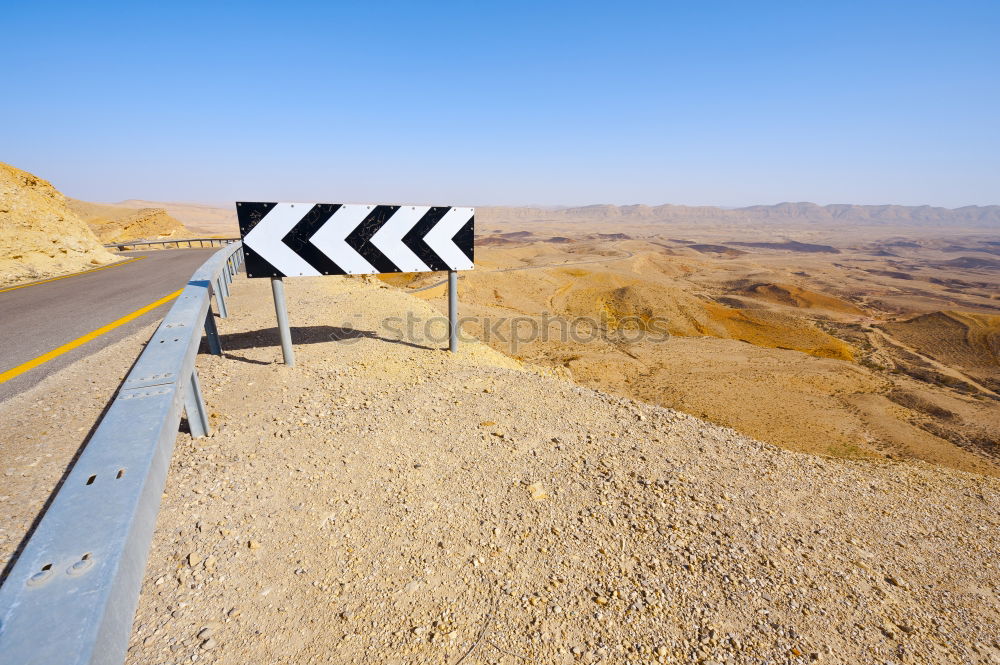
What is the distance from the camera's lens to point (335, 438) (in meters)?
3.55

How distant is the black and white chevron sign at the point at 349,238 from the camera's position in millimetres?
4934

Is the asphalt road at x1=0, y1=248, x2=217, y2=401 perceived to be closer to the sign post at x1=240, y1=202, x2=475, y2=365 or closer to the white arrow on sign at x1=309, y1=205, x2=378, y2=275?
the sign post at x1=240, y1=202, x2=475, y2=365

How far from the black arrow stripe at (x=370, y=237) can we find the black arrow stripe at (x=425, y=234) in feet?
1.13

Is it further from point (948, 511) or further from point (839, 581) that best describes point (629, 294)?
point (839, 581)

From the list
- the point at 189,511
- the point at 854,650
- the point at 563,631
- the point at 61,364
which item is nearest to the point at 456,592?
the point at 563,631

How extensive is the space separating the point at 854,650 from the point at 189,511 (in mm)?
3754

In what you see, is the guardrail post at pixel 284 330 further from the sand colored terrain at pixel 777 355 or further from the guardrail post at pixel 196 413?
the sand colored terrain at pixel 777 355

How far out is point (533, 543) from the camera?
2.60 meters

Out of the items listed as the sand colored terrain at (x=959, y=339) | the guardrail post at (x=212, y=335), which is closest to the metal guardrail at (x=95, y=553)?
the guardrail post at (x=212, y=335)

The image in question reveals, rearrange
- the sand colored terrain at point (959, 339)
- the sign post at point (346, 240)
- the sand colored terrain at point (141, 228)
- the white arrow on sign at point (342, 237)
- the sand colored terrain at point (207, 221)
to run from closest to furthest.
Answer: the sign post at point (346, 240) < the white arrow on sign at point (342, 237) < the sand colored terrain at point (959, 339) < the sand colored terrain at point (141, 228) < the sand colored terrain at point (207, 221)

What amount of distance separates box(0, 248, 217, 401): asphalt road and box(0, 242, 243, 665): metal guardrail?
3.96m

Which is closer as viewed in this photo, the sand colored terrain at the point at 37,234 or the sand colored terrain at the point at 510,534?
the sand colored terrain at the point at 510,534

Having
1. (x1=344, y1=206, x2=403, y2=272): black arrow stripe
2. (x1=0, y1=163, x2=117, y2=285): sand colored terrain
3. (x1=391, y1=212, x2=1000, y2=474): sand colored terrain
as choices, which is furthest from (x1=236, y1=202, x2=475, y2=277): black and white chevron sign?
(x1=0, y1=163, x2=117, y2=285): sand colored terrain

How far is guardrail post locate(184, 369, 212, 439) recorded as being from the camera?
10.5ft
